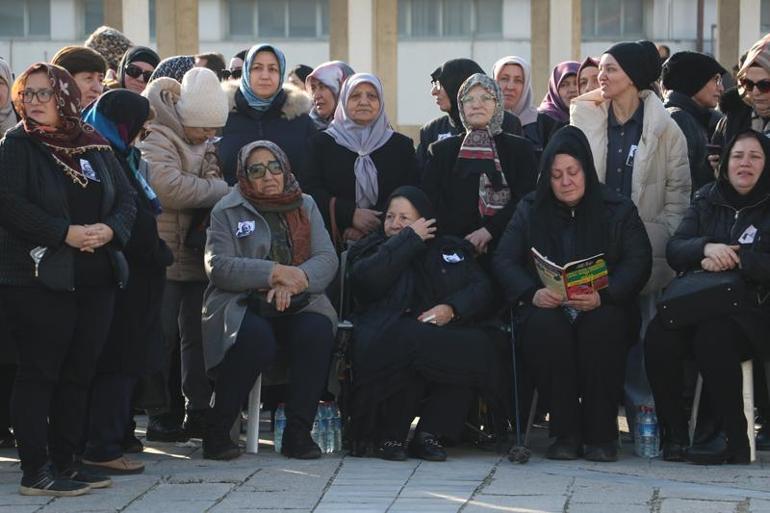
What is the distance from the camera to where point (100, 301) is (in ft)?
25.4

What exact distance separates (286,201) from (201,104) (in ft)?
2.64

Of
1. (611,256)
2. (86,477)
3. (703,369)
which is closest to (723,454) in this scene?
(703,369)

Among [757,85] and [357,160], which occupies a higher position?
[757,85]

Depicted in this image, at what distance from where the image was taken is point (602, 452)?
28.2 ft

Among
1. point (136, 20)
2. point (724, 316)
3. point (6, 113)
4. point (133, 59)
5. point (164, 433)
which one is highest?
point (136, 20)

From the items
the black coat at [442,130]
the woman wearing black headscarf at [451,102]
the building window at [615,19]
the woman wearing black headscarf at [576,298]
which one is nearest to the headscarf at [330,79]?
the black coat at [442,130]

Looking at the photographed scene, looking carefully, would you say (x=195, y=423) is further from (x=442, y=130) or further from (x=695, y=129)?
(x=695, y=129)

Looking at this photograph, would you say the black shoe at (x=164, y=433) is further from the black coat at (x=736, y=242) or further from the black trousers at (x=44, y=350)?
the black coat at (x=736, y=242)

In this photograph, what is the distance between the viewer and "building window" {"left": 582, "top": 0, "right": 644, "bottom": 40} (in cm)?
4138

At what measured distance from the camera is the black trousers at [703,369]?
855cm

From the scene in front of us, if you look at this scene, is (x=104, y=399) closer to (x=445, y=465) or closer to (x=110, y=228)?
(x=110, y=228)

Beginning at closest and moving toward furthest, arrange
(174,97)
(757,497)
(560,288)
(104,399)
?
(757,497) → (104,399) → (560,288) → (174,97)

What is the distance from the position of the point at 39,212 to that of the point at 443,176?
2823 mm

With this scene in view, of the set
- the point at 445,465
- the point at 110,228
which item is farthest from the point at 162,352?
the point at 445,465
